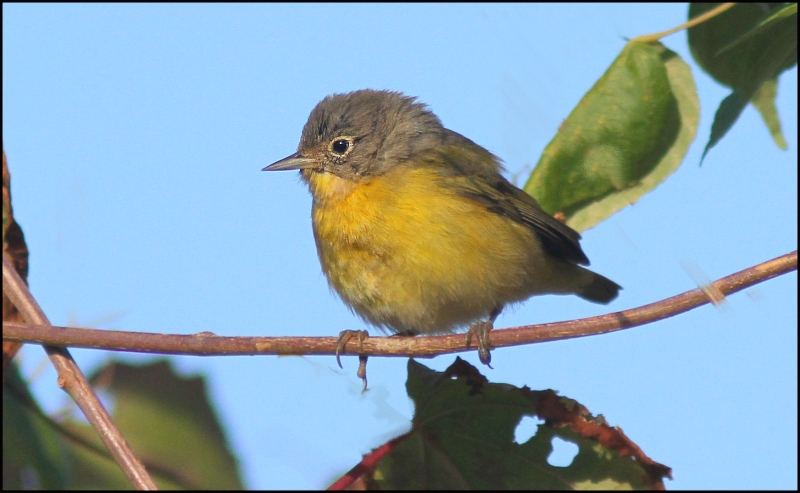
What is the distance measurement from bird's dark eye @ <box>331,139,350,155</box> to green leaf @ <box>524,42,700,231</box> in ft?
6.51

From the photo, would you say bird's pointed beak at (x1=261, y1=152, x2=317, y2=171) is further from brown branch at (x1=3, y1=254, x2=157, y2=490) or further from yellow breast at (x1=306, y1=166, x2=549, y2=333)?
brown branch at (x1=3, y1=254, x2=157, y2=490)

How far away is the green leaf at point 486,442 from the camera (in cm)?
351

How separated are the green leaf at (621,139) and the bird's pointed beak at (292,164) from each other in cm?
207

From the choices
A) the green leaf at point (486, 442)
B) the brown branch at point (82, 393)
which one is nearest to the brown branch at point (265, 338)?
the brown branch at point (82, 393)

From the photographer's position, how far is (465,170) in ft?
19.2

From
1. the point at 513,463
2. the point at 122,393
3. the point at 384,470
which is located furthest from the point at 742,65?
the point at 122,393

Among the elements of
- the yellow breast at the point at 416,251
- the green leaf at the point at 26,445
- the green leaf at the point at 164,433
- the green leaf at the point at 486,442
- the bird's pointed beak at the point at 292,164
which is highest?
the bird's pointed beak at the point at 292,164

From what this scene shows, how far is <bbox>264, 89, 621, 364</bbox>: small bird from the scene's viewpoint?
16.5 feet

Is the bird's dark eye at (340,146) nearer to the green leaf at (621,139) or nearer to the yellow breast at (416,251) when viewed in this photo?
the yellow breast at (416,251)

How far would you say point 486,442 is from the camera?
11.9ft

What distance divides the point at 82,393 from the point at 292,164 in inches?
122

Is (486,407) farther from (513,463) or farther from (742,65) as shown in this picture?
(742,65)

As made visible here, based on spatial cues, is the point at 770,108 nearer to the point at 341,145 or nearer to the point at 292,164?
the point at 341,145

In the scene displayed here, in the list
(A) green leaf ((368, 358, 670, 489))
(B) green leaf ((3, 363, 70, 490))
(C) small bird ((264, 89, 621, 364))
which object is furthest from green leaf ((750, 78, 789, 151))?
(B) green leaf ((3, 363, 70, 490))
